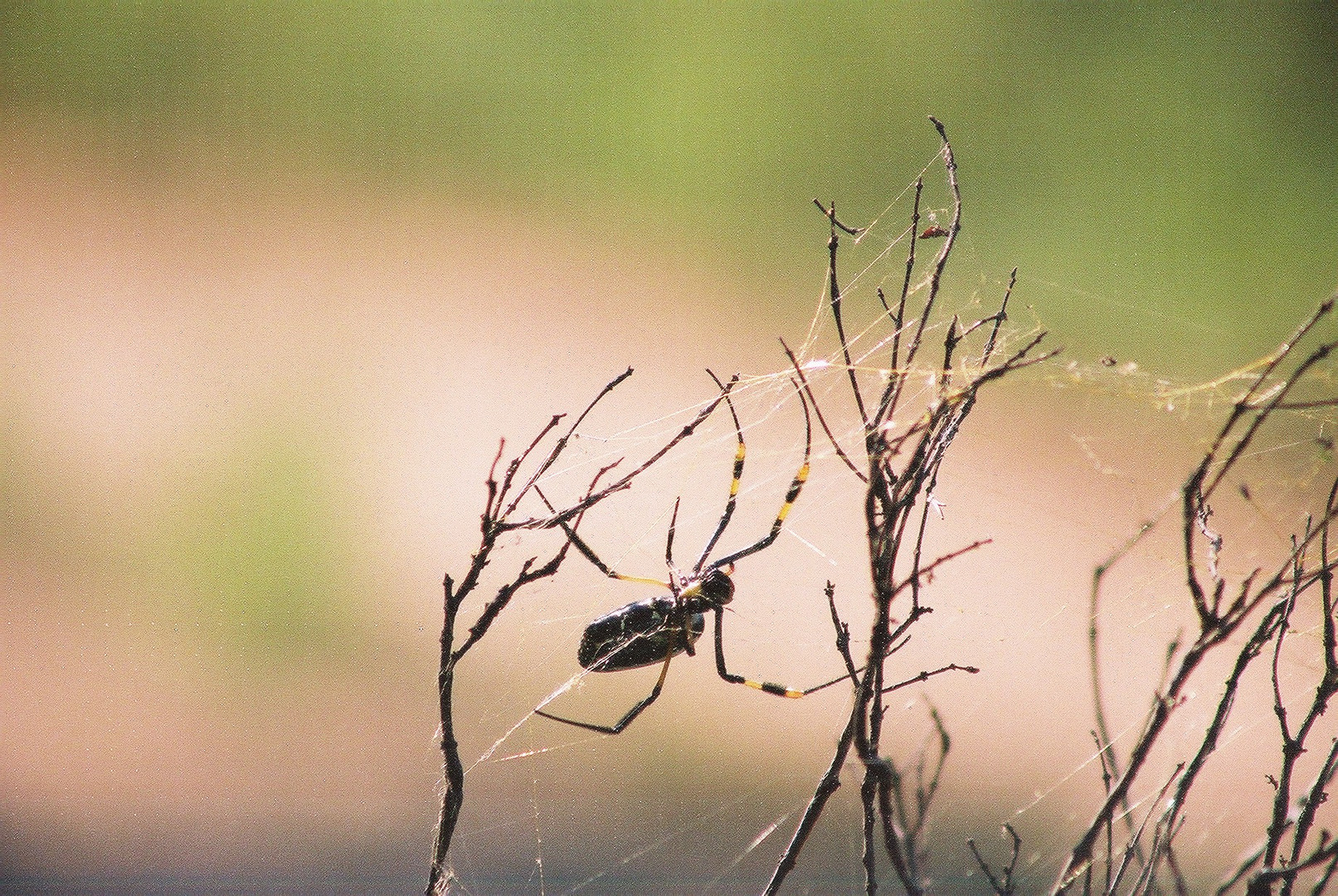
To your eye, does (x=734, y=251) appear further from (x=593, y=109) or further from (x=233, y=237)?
(x=233, y=237)

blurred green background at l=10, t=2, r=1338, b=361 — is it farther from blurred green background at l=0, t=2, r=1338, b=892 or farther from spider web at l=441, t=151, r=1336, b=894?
spider web at l=441, t=151, r=1336, b=894

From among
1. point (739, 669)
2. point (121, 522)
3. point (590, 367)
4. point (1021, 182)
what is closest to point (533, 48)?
point (590, 367)

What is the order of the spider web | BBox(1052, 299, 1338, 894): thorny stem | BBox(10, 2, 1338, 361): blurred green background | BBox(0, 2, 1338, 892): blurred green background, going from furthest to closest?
1. BBox(10, 2, 1338, 361): blurred green background
2. BBox(0, 2, 1338, 892): blurred green background
3. the spider web
4. BBox(1052, 299, 1338, 894): thorny stem

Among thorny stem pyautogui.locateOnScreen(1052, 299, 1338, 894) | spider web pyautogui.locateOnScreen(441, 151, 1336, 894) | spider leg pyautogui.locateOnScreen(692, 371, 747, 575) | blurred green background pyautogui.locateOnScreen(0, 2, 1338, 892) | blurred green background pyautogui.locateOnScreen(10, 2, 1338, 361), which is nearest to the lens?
thorny stem pyautogui.locateOnScreen(1052, 299, 1338, 894)

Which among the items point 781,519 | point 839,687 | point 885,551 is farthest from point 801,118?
point 885,551

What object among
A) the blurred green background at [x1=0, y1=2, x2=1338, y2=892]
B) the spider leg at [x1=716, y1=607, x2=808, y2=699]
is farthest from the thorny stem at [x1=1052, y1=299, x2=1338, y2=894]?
the blurred green background at [x1=0, y1=2, x2=1338, y2=892]

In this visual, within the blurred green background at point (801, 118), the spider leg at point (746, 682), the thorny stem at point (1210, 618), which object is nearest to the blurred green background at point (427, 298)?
the blurred green background at point (801, 118)

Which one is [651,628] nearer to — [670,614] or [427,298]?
[670,614]
